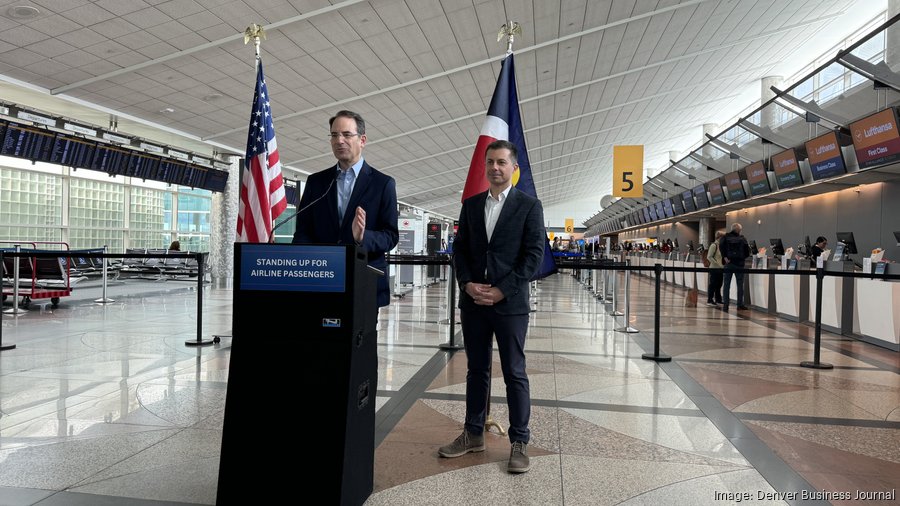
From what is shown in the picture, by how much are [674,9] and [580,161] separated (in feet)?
83.8

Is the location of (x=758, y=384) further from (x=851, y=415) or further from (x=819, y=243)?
(x=819, y=243)

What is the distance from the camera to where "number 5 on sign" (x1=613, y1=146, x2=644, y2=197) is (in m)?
12.6

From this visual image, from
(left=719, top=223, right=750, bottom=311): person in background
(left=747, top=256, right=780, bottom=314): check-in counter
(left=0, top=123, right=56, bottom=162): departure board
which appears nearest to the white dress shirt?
(left=747, top=256, right=780, bottom=314): check-in counter

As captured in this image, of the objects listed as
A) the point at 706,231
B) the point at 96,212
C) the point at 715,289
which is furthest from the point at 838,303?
the point at 96,212

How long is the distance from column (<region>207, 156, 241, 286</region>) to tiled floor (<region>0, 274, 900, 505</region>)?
12.8 metres

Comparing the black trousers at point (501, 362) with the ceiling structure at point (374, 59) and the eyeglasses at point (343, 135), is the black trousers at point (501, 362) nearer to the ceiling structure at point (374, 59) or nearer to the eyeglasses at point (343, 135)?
the eyeglasses at point (343, 135)

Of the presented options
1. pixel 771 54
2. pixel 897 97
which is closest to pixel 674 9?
pixel 897 97

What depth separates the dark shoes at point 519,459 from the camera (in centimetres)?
271

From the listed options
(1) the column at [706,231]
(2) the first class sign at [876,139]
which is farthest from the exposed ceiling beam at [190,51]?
(1) the column at [706,231]

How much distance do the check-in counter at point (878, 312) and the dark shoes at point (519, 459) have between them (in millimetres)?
6190

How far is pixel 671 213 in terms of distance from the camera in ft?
88.5

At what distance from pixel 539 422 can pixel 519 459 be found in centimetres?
87

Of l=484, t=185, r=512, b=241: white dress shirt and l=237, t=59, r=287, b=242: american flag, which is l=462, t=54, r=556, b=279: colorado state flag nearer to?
l=484, t=185, r=512, b=241: white dress shirt

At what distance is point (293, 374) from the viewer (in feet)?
6.96
